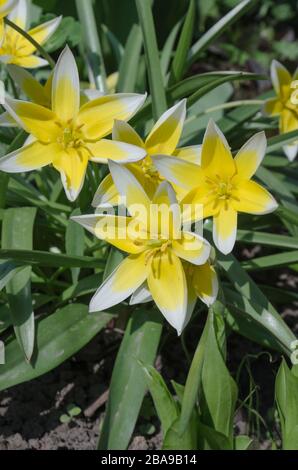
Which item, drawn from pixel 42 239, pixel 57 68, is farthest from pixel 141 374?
pixel 57 68

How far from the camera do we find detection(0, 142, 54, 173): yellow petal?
153 centimetres

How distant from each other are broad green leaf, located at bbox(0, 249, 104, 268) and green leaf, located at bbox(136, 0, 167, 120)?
16.3 inches

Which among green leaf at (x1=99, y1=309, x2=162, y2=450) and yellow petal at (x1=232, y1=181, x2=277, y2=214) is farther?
green leaf at (x1=99, y1=309, x2=162, y2=450)

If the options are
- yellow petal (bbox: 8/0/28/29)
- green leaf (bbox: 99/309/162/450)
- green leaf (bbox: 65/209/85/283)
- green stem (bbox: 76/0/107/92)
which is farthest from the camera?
green stem (bbox: 76/0/107/92)

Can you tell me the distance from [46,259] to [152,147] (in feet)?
1.12

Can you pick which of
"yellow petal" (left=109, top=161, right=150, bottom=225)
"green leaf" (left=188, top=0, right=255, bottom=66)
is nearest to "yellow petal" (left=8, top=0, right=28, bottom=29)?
"green leaf" (left=188, top=0, right=255, bottom=66)

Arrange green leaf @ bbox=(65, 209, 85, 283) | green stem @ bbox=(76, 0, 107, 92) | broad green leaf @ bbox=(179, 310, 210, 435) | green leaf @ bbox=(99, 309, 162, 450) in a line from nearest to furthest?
broad green leaf @ bbox=(179, 310, 210, 435), green leaf @ bbox=(99, 309, 162, 450), green leaf @ bbox=(65, 209, 85, 283), green stem @ bbox=(76, 0, 107, 92)

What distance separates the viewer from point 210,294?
Answer: 1531mm

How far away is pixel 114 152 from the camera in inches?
61.7

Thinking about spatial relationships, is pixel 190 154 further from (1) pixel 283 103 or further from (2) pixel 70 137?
(1) pixel 283 103

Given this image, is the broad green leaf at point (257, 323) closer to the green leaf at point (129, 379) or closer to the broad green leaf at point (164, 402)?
the green leaf at point (129, 379)

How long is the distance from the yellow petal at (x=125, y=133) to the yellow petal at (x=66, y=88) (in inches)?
5.0

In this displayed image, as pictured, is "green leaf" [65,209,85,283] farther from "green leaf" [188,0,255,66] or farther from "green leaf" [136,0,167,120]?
"green leaf" [188,0,255,66]

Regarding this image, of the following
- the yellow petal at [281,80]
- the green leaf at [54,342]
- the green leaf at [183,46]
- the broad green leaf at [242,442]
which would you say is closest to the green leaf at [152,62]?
the green leaf at [183,46]
